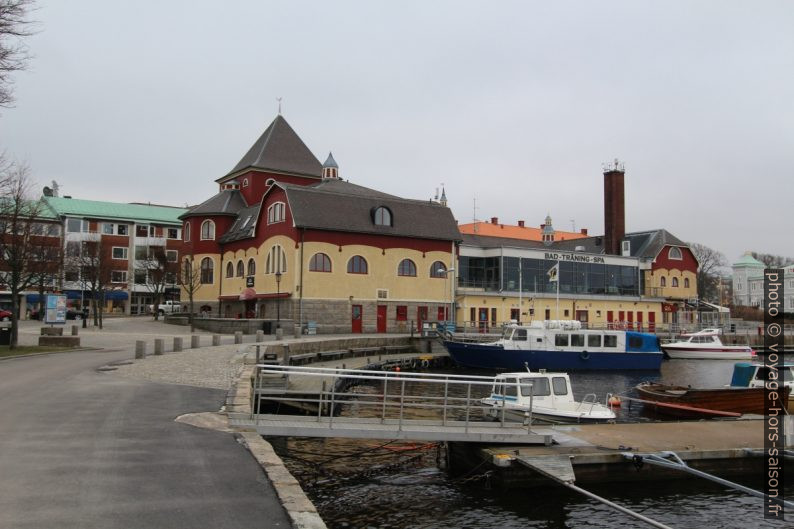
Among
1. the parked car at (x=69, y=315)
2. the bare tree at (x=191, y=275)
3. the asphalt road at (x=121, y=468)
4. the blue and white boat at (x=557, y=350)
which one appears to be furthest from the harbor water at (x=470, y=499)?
the parked car at (x=69, y=315)

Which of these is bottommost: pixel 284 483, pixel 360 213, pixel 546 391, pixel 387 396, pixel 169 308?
pixel 546 391

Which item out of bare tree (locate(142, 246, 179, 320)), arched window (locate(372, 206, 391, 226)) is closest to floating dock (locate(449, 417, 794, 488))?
arched window (locate(372, 206, 391, 226))

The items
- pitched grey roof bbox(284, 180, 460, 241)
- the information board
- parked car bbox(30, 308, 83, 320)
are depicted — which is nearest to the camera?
the information board

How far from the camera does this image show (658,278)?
72.9 m

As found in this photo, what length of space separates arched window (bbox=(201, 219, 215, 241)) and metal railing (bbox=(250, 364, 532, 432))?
101ft

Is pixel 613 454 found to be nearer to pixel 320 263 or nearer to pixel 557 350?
pixel 557 350

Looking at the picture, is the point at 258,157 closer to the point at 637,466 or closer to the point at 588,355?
the point at 588,355

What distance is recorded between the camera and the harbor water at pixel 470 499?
12.3m

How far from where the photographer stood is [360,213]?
2041 inches

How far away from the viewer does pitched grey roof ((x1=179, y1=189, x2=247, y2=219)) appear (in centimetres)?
6147

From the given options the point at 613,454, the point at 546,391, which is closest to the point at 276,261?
the point at 546,391

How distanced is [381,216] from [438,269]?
21.4 ft

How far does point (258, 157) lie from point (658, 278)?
44366mm

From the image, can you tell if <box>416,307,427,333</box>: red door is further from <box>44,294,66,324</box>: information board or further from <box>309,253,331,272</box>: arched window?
<box>44,294,66,324</box>: information board
